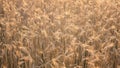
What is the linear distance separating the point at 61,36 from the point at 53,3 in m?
1.02

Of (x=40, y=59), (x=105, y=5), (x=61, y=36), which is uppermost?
(x=105, y=5)

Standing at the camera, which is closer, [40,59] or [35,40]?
[40,59]

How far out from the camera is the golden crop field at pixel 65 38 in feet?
7.45

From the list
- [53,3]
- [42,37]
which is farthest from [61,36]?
[53,3]

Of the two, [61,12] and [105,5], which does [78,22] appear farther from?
[105,5]

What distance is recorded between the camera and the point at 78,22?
2898 mm

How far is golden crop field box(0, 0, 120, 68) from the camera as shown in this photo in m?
2.27

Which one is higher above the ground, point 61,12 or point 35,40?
point 61,12

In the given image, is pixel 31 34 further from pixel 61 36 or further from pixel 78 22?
pixel 78 22

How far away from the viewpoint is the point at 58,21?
2.83 m

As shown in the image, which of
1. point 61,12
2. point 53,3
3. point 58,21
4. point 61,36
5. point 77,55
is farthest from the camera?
point 53,3

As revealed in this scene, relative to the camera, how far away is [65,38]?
2.52 m

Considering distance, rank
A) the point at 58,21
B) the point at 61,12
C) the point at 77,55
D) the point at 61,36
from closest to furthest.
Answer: the point at 77,55 < the point at 61,36 < the point at 58,21 < the point at 61,12

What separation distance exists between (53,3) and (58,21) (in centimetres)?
67
